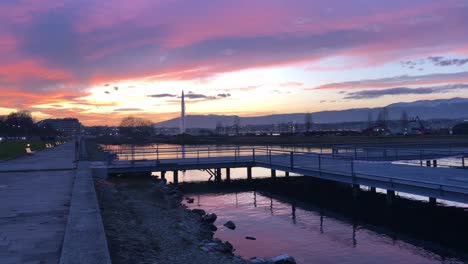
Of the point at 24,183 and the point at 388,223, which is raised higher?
the point at 24,183

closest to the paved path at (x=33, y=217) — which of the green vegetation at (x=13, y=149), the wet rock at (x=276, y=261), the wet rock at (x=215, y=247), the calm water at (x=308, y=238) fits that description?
the wet rock at (x=215, y=247)

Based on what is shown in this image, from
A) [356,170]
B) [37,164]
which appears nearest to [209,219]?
[356,170]

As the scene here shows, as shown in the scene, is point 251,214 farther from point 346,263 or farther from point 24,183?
point 24,183

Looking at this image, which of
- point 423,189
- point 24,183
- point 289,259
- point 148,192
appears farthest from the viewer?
point 148,192

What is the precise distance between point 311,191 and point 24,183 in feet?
51.0

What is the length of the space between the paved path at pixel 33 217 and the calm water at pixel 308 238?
5.46m

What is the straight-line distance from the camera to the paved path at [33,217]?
31.1 ft

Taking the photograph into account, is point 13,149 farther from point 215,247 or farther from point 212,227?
point 215,247

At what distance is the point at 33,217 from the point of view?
13453 mm

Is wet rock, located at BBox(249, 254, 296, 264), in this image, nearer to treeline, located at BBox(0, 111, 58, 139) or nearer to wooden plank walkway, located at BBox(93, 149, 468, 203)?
wooden plank walkway, located at BBox(93, 149, 468, 203)

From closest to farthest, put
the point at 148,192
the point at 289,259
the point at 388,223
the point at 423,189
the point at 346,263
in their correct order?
the point at 289,259 < the point at 346,263 < the point at 423,189 < the point at 388,223 < the point at 148,192

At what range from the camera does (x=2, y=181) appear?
23.6 meters

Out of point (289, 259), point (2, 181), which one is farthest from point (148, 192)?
point (289, 259)

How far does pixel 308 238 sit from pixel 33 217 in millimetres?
8876
